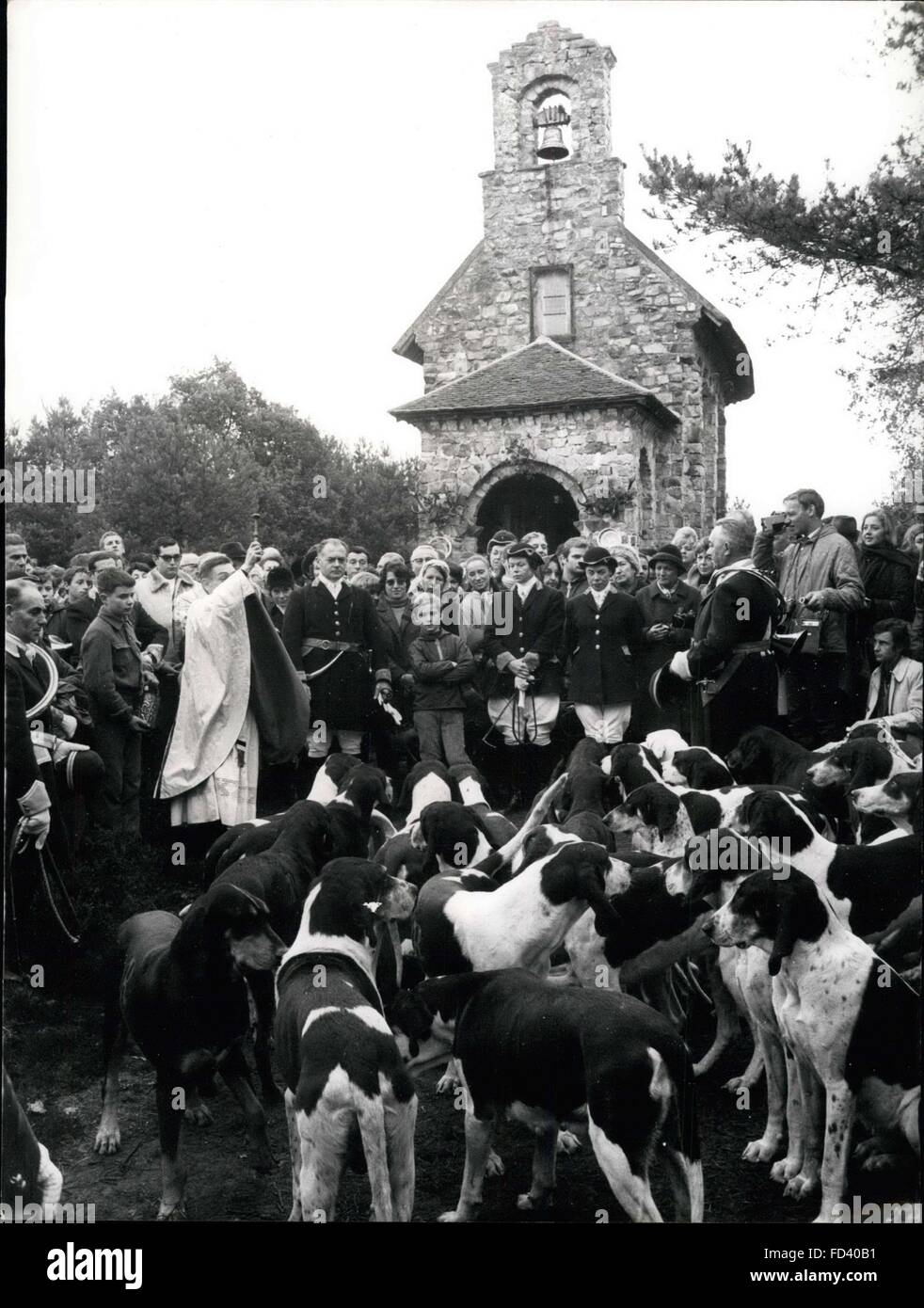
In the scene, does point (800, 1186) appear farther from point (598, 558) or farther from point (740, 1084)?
point (598, 558)

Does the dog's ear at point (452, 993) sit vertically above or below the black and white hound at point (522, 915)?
below

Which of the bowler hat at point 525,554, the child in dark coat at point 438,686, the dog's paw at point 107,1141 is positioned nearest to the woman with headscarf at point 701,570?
the bowler hat at point 525,554

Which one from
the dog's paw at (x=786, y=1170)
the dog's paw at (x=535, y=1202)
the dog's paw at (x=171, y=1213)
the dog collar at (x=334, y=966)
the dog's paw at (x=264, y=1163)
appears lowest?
the dog's paw at (x=171, y=1213)

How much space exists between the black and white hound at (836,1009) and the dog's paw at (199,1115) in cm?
249

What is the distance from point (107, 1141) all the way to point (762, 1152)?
279cm

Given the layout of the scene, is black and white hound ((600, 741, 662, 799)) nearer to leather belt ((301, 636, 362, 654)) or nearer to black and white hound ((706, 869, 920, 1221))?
black and white hound ((706, 869, 920, 1221))

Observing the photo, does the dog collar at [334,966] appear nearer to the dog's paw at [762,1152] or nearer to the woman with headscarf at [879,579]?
the dog's paw at [762,1152]

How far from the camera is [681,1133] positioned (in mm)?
4527

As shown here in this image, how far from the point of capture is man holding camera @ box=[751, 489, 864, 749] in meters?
7.58

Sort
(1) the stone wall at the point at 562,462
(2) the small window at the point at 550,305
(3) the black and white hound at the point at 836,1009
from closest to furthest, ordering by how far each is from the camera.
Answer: (3) the black and white hound at the point at 836,1009 < (1) the stone wall at the point at 562,462 < (2) the small window at the point at 550,305

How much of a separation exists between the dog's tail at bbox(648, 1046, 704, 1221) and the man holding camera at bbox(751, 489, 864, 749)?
3.40 metres

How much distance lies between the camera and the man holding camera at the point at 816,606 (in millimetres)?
7582
